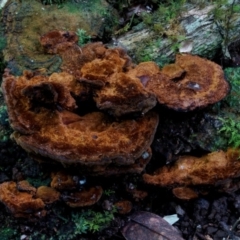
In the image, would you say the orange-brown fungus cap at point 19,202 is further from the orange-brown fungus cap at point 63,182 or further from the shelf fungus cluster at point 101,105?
the shelf fungus cluster at point 101,105

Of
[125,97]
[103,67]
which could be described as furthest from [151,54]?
[125,97]

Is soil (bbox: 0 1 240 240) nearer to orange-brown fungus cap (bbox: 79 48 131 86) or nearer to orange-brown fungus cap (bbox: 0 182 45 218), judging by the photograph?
A: orange-brown fungus cap (bbox: 0 182 45 218)

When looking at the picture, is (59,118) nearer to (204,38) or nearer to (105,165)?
(105,165)

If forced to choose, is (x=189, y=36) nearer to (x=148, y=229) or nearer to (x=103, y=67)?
(x=103, y=67)

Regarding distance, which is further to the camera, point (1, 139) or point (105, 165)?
point (1, 139)

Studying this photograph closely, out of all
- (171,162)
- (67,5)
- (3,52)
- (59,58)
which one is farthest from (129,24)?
(171,162)

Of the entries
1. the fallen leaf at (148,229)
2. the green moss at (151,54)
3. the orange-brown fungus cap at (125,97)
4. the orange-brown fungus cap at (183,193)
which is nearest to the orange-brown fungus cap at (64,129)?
the orange-brown fungus cap at (125,97)
